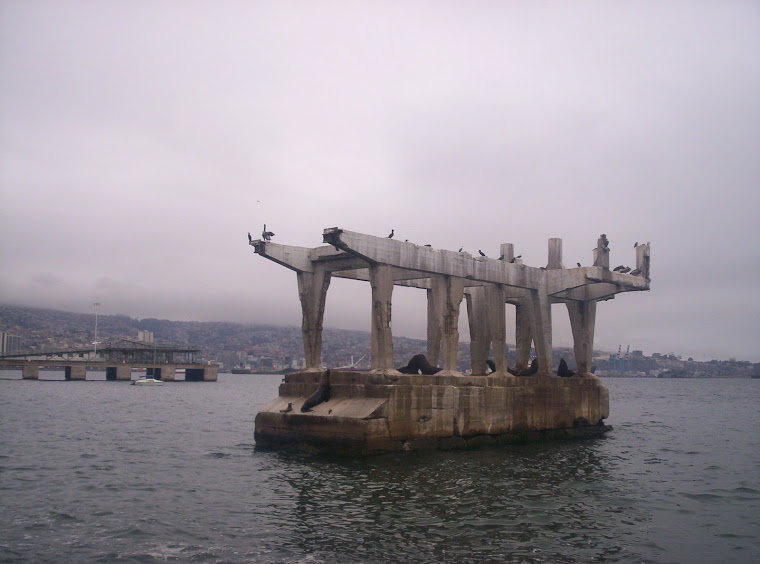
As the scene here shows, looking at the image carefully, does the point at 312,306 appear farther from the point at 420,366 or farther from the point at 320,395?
the point at 320,395

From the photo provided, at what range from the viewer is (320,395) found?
26.8 meters

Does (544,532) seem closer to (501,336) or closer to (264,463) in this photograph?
(264,463)

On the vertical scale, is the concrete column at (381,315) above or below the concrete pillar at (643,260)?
below

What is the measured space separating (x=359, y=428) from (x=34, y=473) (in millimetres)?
10641

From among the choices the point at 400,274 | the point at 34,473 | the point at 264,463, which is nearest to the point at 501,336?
the point at 400,274

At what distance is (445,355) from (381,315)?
430cm

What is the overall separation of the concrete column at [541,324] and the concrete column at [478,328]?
3321 mm

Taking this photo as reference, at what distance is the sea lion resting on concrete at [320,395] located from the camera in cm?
2644

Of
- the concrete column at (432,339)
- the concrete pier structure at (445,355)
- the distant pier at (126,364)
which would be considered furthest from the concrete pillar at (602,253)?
the distant pier at (126,364)

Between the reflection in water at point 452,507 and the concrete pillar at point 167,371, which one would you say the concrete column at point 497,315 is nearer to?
the reflection in water at point 452,507

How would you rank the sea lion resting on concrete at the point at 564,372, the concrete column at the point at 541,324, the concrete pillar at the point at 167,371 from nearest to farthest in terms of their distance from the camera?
the concrete column at the point at 541,324 → the sea lion resting on concrete at the point at 564,372 → the concrete pillar at the point at 167,371

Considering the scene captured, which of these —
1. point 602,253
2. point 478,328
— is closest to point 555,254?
point 602,253

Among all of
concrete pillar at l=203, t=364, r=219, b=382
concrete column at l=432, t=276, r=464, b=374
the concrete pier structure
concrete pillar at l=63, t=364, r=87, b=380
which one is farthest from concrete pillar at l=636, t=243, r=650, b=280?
concrete pillar at l=203, t=364, r=219, b=382

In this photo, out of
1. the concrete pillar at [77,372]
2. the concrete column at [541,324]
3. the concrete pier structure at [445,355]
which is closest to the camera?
the concrete pier structure at [445,355]
